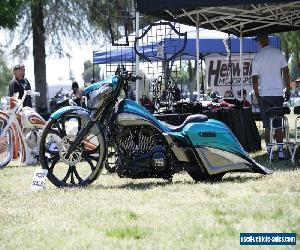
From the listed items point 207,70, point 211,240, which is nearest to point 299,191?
point 211,240

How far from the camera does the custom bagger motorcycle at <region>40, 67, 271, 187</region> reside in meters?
7.21

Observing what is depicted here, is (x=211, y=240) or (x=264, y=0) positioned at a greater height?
(x=264, y=0)

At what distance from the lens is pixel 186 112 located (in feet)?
31.1

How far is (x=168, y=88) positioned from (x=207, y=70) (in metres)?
7.93

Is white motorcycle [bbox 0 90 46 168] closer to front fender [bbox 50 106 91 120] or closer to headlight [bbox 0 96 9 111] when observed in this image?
headlight [bbox 0 96 9 111]

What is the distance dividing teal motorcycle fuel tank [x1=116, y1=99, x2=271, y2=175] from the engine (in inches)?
4.8

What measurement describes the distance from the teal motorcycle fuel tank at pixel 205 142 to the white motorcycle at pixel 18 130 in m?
3.80

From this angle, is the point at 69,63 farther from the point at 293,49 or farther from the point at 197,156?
the point at 293,49

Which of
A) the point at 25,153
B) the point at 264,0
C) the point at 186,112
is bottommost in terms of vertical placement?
the point at 25,153

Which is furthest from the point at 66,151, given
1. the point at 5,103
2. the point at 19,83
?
the point at 19,83

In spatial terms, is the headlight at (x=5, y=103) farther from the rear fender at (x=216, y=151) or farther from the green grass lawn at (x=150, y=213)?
the rear fender at (x=216, y=151)

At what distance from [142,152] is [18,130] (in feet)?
13.2

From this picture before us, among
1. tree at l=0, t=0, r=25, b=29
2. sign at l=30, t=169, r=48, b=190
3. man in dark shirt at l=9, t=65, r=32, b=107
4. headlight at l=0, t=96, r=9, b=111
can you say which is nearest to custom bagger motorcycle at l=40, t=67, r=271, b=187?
sign at l=30, t=169, r=48, b=190

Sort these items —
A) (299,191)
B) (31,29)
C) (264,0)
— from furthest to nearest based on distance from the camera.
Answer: (31,29)
(264,0)
(299,191)
